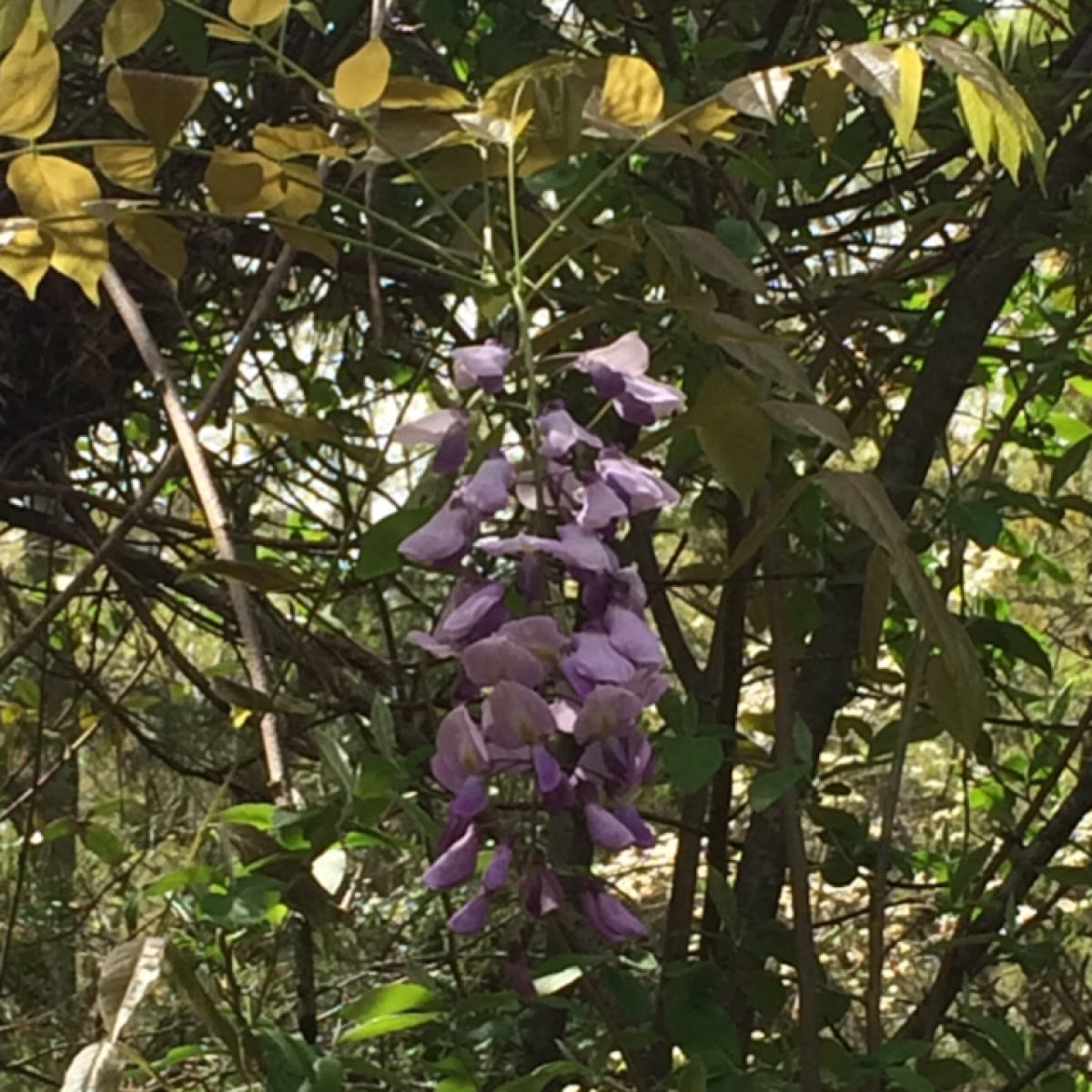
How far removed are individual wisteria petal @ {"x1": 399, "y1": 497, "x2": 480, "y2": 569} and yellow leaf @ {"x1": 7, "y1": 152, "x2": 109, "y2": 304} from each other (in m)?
0.19

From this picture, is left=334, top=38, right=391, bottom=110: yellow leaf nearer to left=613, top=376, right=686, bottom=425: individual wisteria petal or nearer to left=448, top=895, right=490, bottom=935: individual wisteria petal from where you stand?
left=613, top=376, right=686, bottom=425: individual wisteria petal

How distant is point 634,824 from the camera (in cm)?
52

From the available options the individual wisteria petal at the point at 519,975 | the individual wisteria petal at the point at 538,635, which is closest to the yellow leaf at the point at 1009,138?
the individual wisteria petal at the point at 538,635

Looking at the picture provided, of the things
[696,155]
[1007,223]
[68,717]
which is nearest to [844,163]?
[1007,223]

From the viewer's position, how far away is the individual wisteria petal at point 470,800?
1.63 feet

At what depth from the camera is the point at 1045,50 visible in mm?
1118

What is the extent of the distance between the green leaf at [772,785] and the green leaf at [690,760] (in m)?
0.02

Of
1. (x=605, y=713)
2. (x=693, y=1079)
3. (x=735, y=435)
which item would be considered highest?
(x=735, y=435)

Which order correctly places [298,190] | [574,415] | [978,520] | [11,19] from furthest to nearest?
1. [574,415]
2. [978,520]
3. [298,190]
4. [11,19]

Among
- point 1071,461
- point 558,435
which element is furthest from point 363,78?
point 1071,461

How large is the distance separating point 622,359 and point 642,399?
0.02 metres

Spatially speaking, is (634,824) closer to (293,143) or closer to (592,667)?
(592,667)

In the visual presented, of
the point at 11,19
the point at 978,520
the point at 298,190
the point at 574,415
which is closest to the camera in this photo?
the point at 11,19

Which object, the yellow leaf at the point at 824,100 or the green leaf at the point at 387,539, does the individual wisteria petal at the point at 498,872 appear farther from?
the yellow leaf at the point at 824,100
